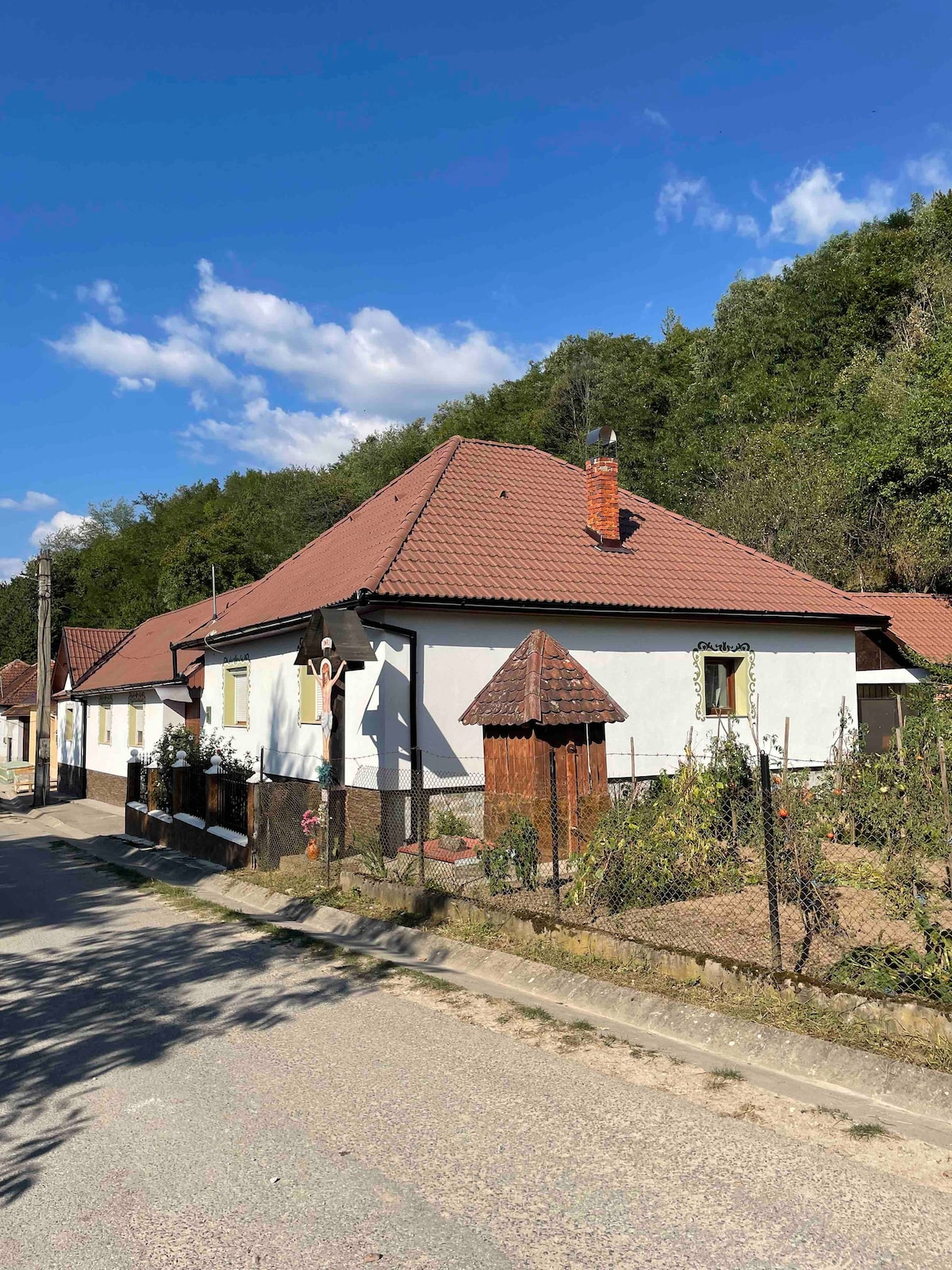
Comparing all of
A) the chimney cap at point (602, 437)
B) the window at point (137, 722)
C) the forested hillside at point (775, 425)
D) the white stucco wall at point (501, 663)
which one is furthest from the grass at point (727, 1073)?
the window at point (137, 722)

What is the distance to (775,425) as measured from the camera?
1250 inches

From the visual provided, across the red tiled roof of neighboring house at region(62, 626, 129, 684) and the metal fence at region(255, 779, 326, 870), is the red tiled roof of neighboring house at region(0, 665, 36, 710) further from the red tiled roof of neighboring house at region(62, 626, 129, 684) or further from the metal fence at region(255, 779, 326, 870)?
the metal fence at region(255, 779, 326, 870)

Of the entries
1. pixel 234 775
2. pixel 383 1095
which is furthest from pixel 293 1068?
pixel 234 775

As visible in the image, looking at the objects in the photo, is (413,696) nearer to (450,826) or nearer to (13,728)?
(450,826)

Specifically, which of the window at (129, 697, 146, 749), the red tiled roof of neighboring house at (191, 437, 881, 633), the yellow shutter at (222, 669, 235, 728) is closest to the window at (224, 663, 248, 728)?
the yellow shutter at (222, 669, 235, 728)

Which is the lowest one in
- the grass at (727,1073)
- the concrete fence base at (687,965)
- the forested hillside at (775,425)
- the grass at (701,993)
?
the grass at (727,1073)

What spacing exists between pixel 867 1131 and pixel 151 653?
2649 centimetres

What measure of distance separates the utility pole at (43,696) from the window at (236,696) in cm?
1140

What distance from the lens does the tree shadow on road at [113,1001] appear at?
4.77 m

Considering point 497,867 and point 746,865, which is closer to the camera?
point 746,865

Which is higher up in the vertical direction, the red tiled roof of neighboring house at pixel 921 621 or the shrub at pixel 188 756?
the red tiled roof of neighboring house at pixel 921 621

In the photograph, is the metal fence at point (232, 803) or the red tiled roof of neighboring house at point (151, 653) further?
the red tiled roof of neighboring house at point (151, 653)

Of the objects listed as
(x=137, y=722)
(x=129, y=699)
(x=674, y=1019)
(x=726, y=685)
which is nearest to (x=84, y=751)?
(x=129, y=699)

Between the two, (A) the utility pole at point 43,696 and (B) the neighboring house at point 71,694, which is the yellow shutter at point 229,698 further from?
(B) the neighboring house at point 71,694
